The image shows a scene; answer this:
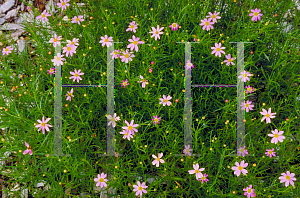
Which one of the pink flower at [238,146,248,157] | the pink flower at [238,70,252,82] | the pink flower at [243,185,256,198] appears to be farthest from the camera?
the pink flower at [238,70,252,82]

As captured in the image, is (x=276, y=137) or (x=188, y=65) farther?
(x=188, y=65)

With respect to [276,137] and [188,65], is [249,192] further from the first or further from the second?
[188,65]

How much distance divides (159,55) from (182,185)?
1186 mm

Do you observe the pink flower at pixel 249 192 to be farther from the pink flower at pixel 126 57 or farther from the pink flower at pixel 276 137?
the pink flower at pixel 126 57

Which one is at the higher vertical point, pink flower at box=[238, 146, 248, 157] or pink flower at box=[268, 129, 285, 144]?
pink flower at box=[268, 129, 285, 144]

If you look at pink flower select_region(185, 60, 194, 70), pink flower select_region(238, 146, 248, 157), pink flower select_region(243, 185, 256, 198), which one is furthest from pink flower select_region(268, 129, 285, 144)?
pink flower select_region(185, 60, 194, 70)

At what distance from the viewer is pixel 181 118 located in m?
2.07

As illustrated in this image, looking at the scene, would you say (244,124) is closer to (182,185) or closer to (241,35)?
(182,185)

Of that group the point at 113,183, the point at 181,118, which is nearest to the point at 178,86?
the point at 181,118

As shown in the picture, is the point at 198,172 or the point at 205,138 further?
the point at 205,138

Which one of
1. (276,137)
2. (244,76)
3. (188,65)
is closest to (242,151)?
(276,137)

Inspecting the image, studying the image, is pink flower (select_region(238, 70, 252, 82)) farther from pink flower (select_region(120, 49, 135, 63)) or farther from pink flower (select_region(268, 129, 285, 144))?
pink flower (select_region(120, 49, 135, 63))

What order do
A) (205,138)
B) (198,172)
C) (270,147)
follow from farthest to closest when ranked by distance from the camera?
1. (205,138)
2. (270,147)
3. (198,172)

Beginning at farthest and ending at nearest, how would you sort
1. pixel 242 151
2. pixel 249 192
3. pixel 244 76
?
1. pixel 244 76
2. pixel 242 151
3. pixel 249 192
